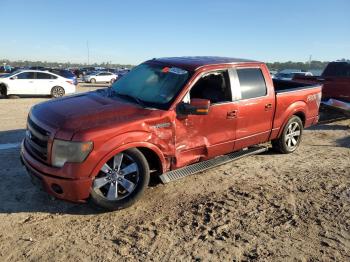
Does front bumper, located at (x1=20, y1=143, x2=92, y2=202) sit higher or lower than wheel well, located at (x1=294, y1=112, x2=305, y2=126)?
lower

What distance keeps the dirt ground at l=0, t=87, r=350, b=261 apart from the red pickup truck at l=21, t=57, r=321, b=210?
1.08 ft

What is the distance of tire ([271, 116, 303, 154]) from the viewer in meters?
7.07

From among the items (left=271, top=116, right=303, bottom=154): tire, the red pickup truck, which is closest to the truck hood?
the red pickup truck

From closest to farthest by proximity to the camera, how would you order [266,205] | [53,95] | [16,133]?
[266,205]
[16,133]
[53,95]

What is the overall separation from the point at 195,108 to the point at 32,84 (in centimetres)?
1668

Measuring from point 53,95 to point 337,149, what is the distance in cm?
1586

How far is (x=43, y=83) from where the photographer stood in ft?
64.4

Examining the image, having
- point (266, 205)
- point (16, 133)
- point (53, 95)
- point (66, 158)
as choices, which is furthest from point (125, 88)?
point (53, 95)

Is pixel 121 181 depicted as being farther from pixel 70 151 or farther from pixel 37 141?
pixel 37 141

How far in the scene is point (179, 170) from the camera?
16.9 ft

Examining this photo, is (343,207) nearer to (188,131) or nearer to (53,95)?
(188,131)

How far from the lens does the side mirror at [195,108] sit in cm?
480

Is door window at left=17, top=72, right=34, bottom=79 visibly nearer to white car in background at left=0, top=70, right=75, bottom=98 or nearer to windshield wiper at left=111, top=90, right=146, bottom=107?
white car in background at left=0, top=70, right=75, bottom=98

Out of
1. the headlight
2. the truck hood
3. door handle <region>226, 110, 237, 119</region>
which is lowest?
the headlight
